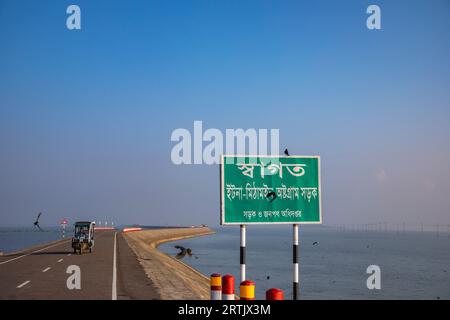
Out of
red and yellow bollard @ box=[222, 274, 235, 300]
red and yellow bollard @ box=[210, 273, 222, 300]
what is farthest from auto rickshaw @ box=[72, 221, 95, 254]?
red and yellow bollard @ box=[222, 274, 235, 300]

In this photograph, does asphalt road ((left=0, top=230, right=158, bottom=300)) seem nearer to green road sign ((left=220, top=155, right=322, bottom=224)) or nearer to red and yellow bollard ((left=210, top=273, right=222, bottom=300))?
green road sign ((left=220, top=155, right=322, bottom=224))

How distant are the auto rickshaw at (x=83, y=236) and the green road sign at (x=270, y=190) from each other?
2544cm

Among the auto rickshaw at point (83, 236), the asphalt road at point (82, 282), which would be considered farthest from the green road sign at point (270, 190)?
the auto rickshaw at point (83, 236)

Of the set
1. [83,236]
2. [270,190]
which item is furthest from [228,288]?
[83,236]

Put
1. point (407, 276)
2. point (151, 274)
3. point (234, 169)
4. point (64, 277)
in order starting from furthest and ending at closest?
point (407, 276)
point (151, 274)
point (64, 277)
point (234, 169)

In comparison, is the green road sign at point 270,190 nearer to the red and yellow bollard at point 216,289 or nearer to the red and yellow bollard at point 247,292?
the red and yellow bollard at point 216,289

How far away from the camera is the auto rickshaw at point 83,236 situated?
36.9 meters

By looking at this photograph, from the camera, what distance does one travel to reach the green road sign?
46.8ft

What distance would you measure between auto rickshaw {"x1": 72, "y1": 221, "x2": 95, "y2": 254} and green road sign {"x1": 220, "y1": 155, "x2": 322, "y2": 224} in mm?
25444
